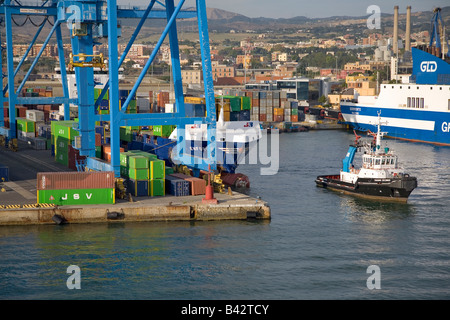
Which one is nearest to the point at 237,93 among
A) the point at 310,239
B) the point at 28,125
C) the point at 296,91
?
the point at 296,91

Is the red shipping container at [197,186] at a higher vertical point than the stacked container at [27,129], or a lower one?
lower

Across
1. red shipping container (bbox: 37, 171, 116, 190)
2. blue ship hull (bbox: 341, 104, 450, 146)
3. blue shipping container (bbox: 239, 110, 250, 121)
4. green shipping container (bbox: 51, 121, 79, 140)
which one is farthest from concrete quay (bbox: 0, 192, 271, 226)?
blue ship hull (bbox: 341, 104, 450, 146)

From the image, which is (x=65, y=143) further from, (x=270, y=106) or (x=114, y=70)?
(x=270, y=106)

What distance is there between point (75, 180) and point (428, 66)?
1934 inches

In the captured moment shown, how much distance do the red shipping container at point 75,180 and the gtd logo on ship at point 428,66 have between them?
4755 cm

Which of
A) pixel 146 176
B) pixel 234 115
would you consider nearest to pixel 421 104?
pixel 234 115

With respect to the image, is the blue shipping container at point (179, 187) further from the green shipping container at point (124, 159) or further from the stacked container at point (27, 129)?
the stacked container at point (27, 129)

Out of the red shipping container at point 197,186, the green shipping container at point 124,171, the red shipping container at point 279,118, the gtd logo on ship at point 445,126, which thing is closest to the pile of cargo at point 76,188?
the green shipping container at point 124,171

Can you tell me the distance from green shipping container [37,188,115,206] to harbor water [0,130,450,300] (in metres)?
1.59

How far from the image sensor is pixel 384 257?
27828mm

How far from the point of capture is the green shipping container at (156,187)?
35.0 m

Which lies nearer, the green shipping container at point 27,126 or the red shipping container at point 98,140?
the red shipping container at point 98,140

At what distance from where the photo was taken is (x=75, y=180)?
109 ft
